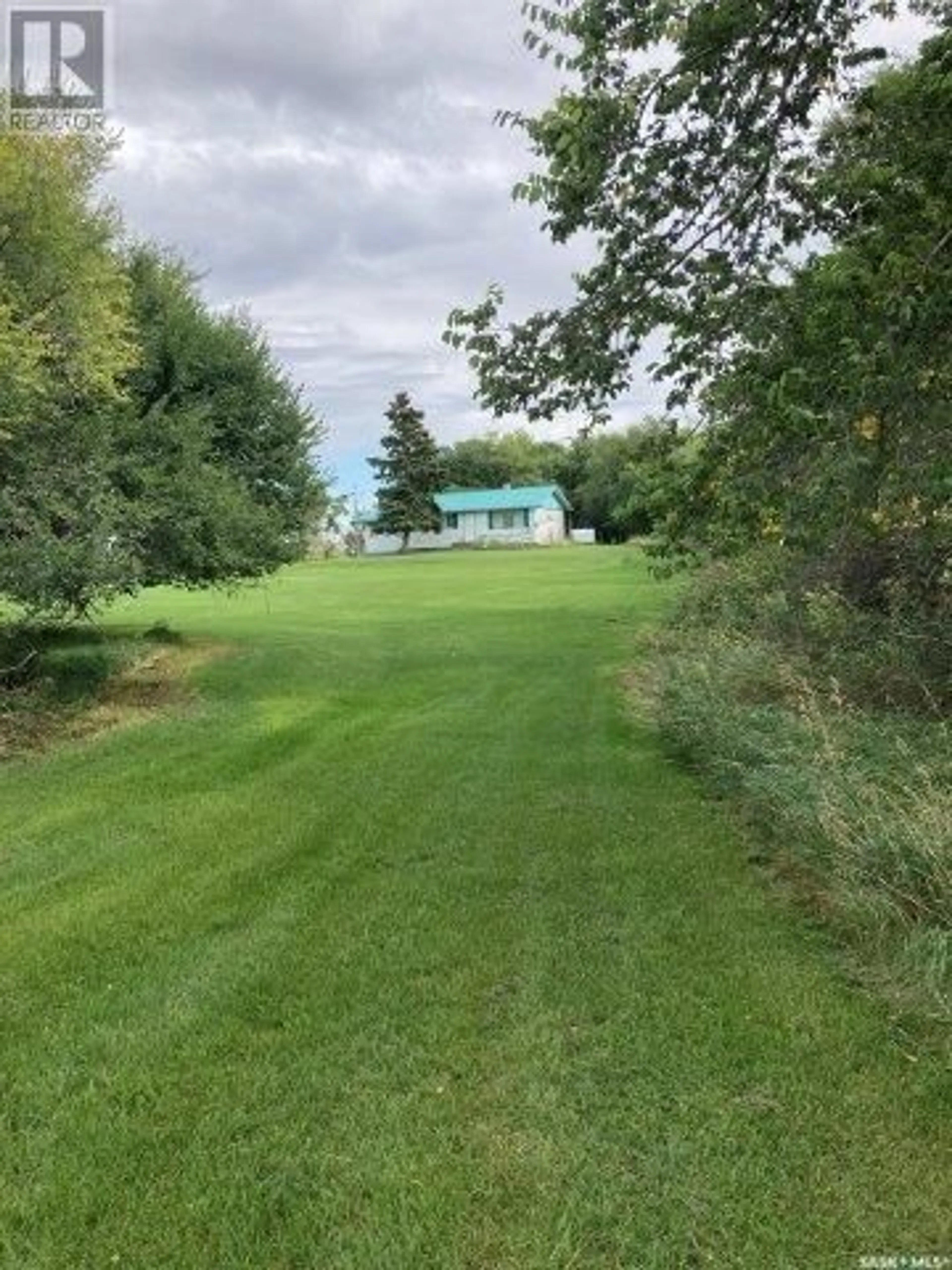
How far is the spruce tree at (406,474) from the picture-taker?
70.3 m

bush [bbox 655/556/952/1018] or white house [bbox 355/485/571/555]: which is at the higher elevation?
white house [bbox 355/485/571/555]

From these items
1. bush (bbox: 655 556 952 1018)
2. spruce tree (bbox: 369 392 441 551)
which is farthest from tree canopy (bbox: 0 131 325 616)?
spruce tree (bbox: 369 392 441 551)

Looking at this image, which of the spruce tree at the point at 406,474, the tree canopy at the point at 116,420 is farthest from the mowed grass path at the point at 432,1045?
the spruce tree at the point at 406,474

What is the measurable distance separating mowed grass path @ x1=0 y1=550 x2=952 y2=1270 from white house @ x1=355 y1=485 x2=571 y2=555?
6754cm

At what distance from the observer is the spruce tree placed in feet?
231

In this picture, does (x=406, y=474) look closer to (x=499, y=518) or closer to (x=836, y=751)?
(x=499, y=518)

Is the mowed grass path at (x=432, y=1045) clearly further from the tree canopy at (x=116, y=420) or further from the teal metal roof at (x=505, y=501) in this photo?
the teal metal roof at (x=505, y=501)

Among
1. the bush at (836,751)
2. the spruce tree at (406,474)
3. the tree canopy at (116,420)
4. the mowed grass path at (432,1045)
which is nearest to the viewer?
the mowed grass path at (432,1045)

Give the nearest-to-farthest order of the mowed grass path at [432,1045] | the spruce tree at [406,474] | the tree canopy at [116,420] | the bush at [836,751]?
1. the mowed grass path at [432,1045]
2. the bush at [836,751]
3. the tree canopy at [116,420]
4. the spruce tree at [406,474]

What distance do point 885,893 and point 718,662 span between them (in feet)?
20.2

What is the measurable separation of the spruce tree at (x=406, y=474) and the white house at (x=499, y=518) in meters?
3.65

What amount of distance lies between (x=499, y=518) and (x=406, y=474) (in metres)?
9.35

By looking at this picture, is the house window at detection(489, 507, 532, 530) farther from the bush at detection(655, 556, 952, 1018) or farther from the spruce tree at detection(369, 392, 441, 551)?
the bush at detection(655, 556, 952, 1018)

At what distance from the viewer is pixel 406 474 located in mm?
71812
